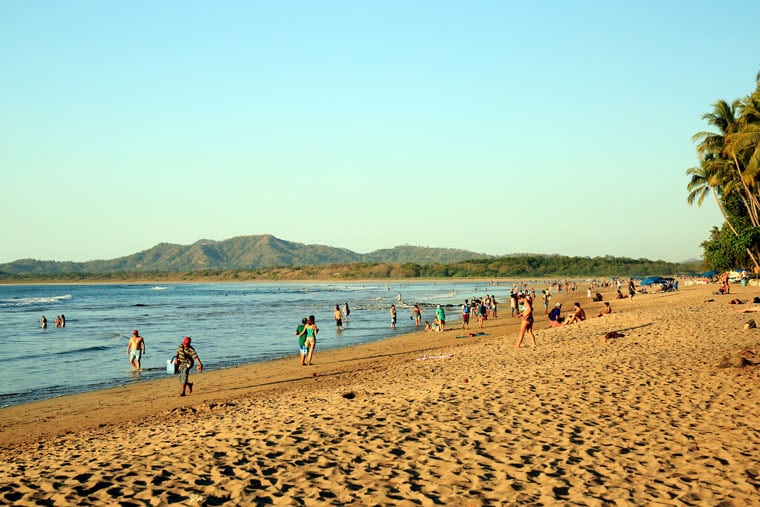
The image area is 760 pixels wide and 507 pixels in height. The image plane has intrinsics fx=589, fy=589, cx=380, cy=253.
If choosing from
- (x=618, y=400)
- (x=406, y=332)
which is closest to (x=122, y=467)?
(x=618, y=400)

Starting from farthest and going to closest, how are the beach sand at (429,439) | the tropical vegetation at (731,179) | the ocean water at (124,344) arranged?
the tropical vegetation at (731,179) → the ocean water at (124,344) → the beach sand at (429,439)

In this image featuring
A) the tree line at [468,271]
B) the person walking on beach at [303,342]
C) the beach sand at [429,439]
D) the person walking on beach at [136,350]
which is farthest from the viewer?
the tree line at [468,271]

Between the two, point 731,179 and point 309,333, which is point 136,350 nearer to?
point 309,333

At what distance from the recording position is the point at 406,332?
31109mm

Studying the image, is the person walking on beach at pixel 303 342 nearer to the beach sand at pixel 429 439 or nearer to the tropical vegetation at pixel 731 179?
the beach sand at pixel 429 439

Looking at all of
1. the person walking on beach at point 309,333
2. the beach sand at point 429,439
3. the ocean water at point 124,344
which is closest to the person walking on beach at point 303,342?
the person walking on beach at point 309,333

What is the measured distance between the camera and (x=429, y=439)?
8.05 meters

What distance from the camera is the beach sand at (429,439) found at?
6238mm

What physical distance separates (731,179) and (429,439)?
46.7 metres

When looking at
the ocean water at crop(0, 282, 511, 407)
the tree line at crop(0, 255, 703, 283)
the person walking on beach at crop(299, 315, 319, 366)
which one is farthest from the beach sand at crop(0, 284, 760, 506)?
the tree line at crop(0, 255, 703, 283)

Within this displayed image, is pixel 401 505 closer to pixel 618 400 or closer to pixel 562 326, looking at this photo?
pixel 618 400

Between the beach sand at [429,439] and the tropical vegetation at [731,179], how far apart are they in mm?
27719

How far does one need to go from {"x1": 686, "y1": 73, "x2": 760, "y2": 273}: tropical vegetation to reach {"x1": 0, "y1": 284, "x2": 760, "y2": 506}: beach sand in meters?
27.7

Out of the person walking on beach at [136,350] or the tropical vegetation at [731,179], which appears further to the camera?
the tropical vegetation at [731,179]
